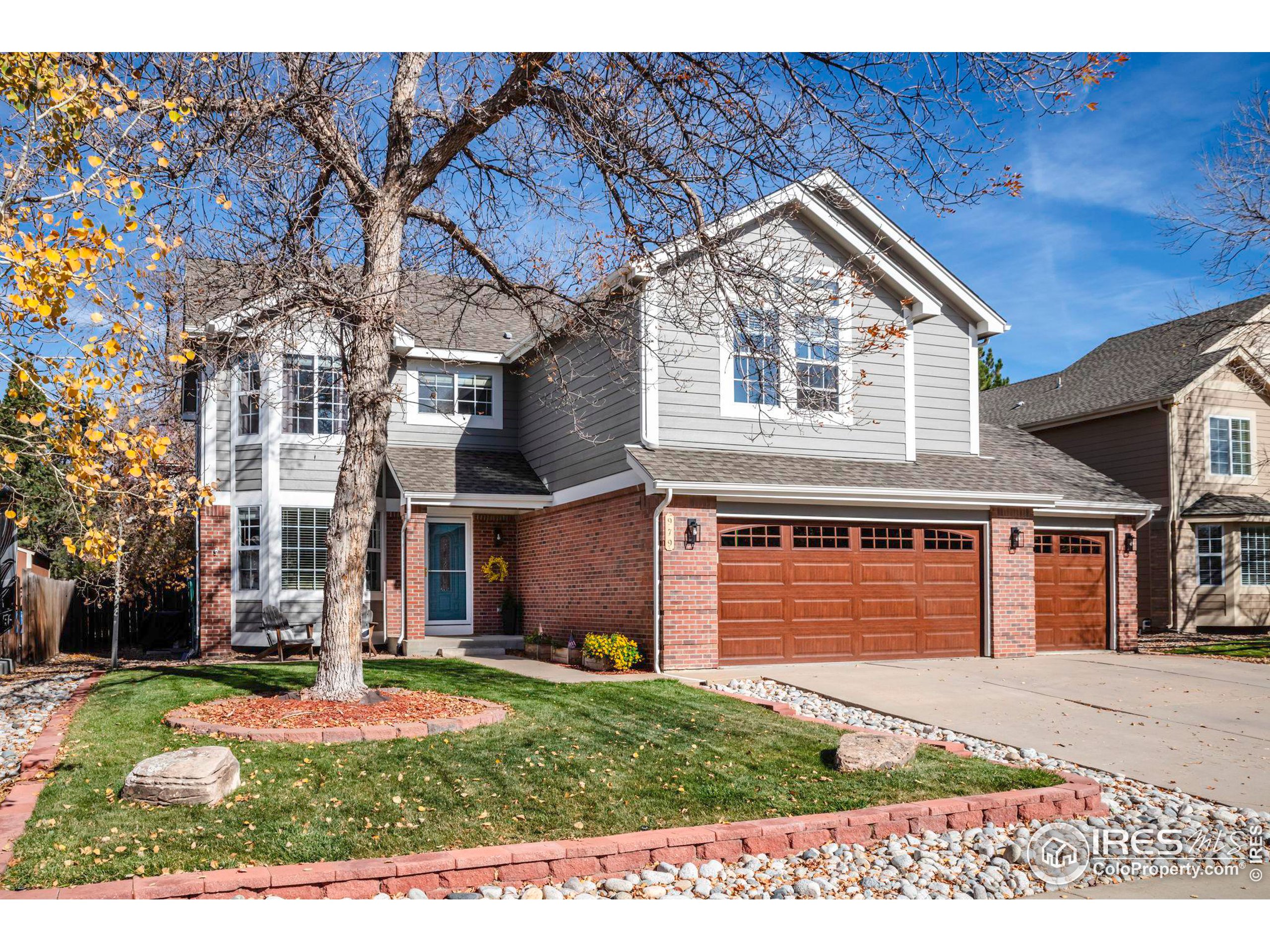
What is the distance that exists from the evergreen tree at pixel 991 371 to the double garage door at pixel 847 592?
84.1ft

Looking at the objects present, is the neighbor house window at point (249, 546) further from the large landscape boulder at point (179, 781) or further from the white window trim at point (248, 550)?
the large landscape boulder at point (179, 781)

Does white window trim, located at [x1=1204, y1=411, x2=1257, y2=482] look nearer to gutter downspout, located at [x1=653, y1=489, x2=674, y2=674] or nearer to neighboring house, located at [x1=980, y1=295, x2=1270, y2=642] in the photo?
neighboring house, located at [x1=980, y1=295, x2=1270, y2=642]

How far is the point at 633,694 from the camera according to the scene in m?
10.1

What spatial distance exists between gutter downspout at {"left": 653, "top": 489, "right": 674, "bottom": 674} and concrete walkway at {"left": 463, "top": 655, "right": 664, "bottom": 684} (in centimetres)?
24

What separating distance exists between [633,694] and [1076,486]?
1008 centimetres

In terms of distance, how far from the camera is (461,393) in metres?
17.8

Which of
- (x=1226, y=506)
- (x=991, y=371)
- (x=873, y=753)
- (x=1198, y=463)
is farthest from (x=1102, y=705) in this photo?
(x=991, y=371)

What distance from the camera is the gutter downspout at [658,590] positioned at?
12.5m

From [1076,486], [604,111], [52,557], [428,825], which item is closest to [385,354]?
[604,111]

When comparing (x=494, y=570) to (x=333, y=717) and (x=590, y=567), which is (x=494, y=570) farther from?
(x=333, y=717)

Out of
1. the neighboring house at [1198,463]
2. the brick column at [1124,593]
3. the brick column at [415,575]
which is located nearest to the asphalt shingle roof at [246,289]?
the brick column at [415,575]

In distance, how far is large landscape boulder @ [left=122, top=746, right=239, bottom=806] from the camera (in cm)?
→ 559

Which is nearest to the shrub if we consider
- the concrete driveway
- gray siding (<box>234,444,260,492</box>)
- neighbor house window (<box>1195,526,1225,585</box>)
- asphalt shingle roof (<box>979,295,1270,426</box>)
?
the concrete driveway
